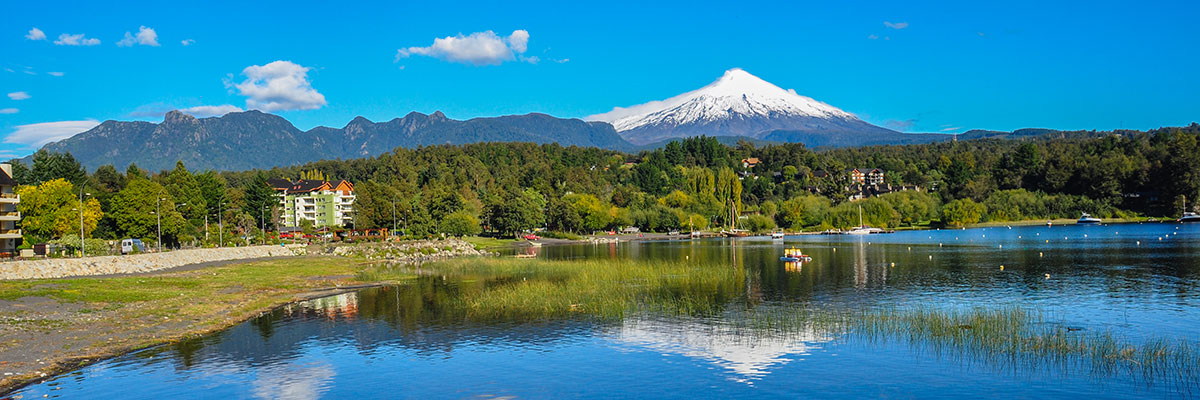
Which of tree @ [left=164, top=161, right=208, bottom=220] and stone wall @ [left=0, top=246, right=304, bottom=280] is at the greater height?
tree @ [left=164, top=161, right=208, bottom=220]

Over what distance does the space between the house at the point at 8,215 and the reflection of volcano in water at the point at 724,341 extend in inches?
3009

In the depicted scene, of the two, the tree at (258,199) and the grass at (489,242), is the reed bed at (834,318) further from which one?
the tree at (258,199)

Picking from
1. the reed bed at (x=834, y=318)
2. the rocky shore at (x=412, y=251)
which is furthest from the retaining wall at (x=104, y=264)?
Result: the reed bed at (x=834, y=318)

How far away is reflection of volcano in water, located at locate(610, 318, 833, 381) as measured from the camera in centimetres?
2738

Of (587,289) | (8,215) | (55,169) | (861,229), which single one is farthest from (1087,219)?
(55,169)

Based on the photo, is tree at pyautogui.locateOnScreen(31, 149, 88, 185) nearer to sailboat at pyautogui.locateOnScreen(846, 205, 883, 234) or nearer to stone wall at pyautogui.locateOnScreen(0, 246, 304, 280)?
stone wall at pyautogui.locateOnScreen(0, 246, 304, 280)

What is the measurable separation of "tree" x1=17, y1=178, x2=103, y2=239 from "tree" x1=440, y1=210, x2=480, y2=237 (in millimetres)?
54293

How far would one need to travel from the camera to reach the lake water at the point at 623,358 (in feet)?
76.9

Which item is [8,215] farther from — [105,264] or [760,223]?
[760,223]

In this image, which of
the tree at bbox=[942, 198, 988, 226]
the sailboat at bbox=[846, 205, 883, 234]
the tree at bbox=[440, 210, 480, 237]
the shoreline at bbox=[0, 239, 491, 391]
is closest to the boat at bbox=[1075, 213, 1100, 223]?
the tree at bbox=[942, 198, 988, 226]

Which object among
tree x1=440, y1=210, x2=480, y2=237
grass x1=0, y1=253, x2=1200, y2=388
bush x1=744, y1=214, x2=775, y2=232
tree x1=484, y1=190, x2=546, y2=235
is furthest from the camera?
bush x1=744, y1=214, x2=775, y2=232

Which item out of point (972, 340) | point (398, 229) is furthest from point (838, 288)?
point (398, 229)

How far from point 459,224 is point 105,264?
254 feet

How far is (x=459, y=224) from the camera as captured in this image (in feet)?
447
